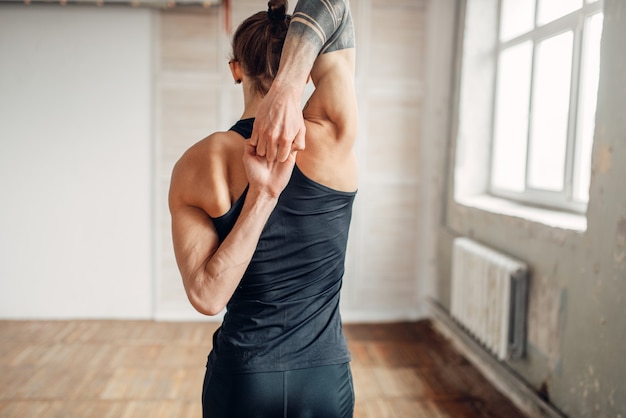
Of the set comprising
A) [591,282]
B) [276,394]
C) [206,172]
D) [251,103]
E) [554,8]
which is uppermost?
[554,8]

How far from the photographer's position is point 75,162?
433 centimetres

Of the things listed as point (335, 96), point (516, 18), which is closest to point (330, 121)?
point (335, 96)

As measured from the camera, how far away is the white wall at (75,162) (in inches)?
167

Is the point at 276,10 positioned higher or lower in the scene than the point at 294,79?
higher

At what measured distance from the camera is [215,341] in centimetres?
99

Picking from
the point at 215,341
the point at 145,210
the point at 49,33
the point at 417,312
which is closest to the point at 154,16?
the point at 49,33

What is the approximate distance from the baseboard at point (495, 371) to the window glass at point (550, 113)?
3.38 feet

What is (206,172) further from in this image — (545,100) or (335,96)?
(545,100)

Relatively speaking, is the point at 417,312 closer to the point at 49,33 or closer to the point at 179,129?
the point at 179,129

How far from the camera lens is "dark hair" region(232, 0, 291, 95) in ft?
2.88

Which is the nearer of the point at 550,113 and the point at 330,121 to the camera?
the point at 330,121

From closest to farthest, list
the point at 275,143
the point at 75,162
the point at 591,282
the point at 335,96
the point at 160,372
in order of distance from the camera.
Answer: the point at 275,143, the point at 335,96, the point at 591,282, the point at 160,372, the point at 75,162

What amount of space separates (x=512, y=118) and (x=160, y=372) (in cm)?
280

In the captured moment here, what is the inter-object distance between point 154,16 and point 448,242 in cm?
286
